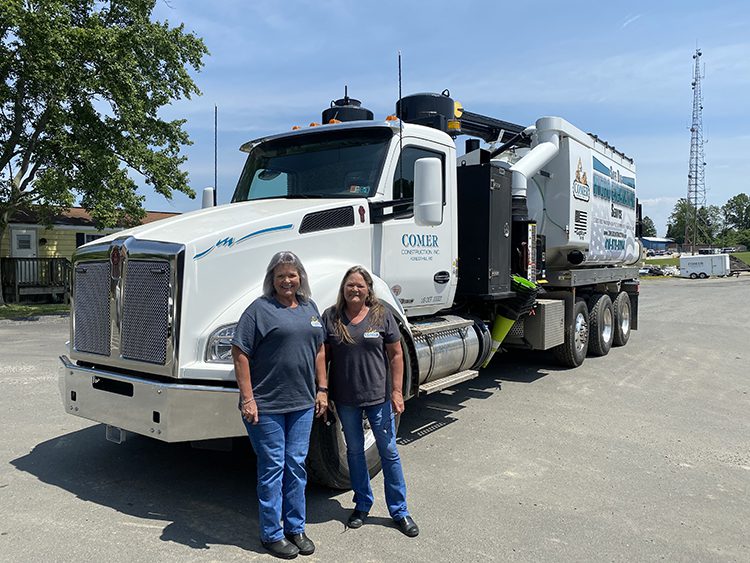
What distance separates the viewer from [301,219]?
4652 millimetres

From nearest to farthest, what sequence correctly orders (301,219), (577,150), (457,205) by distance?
(301,219) < (457,205) < (577,150)

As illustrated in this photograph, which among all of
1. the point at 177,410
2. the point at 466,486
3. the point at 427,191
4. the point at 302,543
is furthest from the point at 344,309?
the point at 466,486

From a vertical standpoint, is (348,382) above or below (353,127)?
below

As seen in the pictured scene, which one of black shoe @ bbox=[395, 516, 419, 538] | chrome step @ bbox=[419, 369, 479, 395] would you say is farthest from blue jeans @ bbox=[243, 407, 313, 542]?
chrome step @ bbox=[419, 369, 479, 395]

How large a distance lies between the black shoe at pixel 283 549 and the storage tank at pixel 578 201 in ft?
23.4

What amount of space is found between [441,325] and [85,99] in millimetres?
17015

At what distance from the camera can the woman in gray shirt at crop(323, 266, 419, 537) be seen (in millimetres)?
3838

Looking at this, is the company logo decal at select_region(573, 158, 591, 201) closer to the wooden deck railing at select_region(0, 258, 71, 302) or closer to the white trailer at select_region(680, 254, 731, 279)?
the wooden deck railing at select_region(0, 258, 71, 302)

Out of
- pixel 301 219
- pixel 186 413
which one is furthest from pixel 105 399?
pixel 301 219

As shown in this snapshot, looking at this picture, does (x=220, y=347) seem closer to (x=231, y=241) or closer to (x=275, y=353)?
(x=275, y=353)

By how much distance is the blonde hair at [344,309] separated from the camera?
385cm

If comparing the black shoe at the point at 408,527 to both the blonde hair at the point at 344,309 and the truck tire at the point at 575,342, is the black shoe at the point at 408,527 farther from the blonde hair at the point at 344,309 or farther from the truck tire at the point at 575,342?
the truck tire at the point at 575,342

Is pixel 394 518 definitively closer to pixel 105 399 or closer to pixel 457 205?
pixel 105 399

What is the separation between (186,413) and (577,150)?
785 cm
